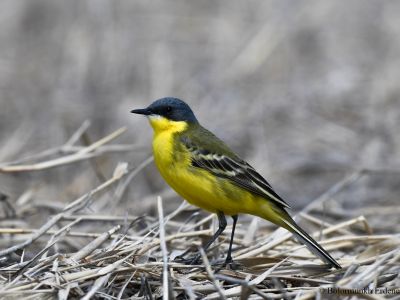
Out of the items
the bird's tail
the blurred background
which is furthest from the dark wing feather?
the blurred background

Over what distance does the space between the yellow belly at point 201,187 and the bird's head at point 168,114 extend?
0.39 m

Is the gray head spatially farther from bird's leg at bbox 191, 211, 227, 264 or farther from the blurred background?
the blurred background

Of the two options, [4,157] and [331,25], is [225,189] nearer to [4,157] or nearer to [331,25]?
[4,157]

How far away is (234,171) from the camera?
20.8 ft

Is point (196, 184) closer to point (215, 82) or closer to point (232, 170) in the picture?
point (232, 170)

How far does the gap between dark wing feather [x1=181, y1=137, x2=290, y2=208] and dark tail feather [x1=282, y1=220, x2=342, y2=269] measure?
9.8 inches

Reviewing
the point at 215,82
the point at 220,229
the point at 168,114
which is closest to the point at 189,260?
the point at 220,229

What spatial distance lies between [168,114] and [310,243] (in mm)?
1808

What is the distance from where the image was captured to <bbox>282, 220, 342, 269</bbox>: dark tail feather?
561 centimetres

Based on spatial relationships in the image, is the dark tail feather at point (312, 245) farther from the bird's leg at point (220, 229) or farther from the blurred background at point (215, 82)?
the blurred background at point (215, 82)

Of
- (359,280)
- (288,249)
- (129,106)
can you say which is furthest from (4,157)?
(359,280)

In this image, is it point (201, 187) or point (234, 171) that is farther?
point (234, 171)

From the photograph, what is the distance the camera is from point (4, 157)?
9.89m

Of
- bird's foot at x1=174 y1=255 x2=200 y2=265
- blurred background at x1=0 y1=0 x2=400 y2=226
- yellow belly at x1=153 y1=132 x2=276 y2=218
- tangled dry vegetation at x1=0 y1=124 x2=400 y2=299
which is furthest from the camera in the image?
blurred background at x1=0 y1=0 x2=400 y2=226
